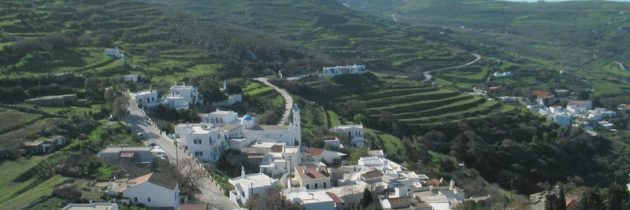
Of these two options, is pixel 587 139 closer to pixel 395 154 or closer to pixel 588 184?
pixel 588 184

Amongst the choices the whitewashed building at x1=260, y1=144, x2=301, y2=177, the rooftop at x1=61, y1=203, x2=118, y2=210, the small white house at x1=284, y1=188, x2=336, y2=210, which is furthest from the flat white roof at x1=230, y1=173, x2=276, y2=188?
the rooftop at x1=61, y1=203, x2=118, y2=210

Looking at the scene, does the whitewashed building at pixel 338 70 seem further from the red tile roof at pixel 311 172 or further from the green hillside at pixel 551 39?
the red tile roof at pixel 311 172

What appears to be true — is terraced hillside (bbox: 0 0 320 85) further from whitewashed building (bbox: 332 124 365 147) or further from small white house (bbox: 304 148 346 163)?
small white house (bbox: 304 148 346 163)

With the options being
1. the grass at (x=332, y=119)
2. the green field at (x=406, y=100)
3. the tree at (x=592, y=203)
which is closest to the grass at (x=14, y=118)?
the grass at (x=332, y=119)

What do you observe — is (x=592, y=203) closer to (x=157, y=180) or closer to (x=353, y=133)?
(x=157, y=180)

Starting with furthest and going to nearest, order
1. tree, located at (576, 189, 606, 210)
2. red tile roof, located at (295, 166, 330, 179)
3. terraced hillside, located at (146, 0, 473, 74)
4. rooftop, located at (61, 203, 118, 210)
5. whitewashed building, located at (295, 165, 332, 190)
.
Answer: terraced hillside, located at (146, 0, 473, 74) < red tile roof, located at (295, 166, 330, 179) < whitewashed building, located at (295, 165, 332, 190) < tree, located at (576, 189, 606, 210) < rooftop, located at (61, 203, 118, 210)

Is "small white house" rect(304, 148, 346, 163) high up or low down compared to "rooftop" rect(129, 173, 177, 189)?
down
